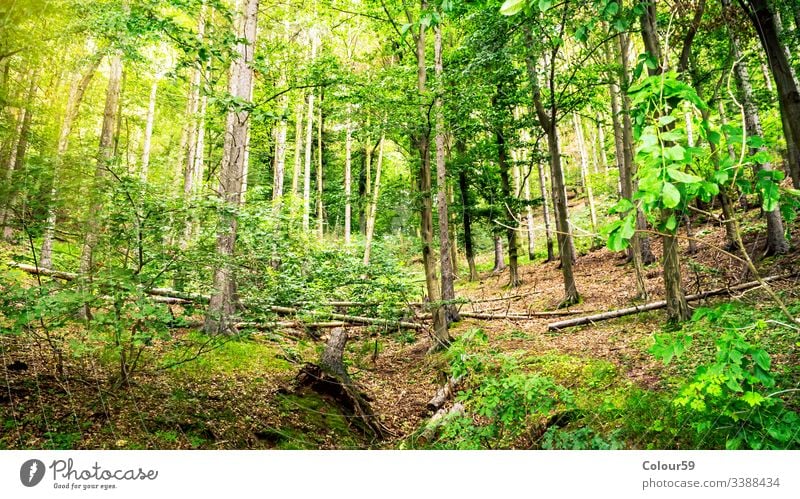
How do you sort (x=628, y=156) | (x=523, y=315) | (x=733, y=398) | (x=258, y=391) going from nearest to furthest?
(x=733, y=398), (x=258, y=391), (x=628, y=156), (x=523, y=315)

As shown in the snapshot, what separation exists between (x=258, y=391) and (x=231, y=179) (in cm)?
314

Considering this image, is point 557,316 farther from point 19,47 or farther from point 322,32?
point 322,32

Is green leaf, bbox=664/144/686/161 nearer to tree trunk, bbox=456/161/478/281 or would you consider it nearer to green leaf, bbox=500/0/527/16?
green leaf, bbox=500/0/527/16

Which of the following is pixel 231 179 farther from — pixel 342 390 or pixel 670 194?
pixel 670 194

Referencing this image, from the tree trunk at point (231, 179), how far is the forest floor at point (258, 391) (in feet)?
1.31

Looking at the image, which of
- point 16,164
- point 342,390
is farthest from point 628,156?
point 16,164

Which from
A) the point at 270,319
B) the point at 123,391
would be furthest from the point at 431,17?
the point at 270,319

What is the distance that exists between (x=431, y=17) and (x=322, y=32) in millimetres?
A: 11890

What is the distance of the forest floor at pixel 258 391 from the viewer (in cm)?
227

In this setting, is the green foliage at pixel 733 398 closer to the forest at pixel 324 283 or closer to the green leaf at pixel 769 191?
the forest at pixel 324 283

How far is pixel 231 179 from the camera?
18.5 feet

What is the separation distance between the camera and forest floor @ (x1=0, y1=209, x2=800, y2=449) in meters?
2.27

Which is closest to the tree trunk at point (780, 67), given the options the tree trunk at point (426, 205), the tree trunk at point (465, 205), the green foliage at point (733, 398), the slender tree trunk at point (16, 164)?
the green foliage at point (733, 398)

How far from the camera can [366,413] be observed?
434 cm
